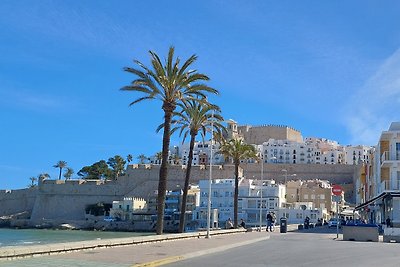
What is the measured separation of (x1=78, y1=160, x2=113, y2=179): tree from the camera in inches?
6088

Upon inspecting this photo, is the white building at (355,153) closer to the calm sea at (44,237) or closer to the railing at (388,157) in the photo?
the calm sea at (44,237)

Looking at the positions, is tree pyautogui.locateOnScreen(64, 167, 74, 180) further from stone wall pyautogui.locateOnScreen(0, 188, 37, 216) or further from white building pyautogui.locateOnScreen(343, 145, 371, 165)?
white building pyautogui.locateOnScreen(343, 145, 371, 165)

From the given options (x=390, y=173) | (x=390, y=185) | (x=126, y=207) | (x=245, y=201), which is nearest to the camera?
(x=390, y=185)

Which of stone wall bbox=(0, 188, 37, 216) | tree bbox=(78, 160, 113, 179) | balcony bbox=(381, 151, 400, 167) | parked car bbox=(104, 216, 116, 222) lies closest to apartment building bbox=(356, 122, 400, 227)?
balcony bbox=(381, 151, 400, 167)

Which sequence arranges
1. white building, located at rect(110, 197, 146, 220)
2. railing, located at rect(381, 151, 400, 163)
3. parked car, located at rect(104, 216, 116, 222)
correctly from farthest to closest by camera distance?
white building, located at rect(110, 197, 146, 220) → parked car, located at rect(104, 216, 116, 222) → railing, located at rect(381, 151, 400, 163)

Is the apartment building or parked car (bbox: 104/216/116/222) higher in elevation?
the apartment building

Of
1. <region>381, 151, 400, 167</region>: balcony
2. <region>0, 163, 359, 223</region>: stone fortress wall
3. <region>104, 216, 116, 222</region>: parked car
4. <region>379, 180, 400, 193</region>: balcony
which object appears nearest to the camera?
<region>379, 180, 400, 193</region>: balcony

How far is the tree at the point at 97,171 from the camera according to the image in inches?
6088

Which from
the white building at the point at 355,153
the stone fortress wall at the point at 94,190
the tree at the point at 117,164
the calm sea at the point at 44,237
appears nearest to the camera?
the calm sea at the point at 44,237

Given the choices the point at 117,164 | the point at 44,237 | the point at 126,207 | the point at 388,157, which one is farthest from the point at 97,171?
the point at 388,157

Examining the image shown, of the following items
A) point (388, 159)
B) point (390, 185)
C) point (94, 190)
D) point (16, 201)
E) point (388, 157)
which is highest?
point (388, 157)

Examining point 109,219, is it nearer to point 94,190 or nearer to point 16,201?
point 94,190

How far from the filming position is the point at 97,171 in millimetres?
155875

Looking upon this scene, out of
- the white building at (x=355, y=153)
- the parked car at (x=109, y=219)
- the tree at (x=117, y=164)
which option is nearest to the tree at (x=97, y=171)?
the tree at (x=117, y=164)
